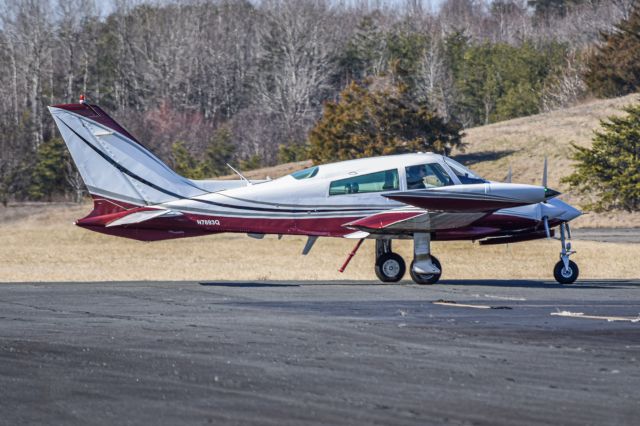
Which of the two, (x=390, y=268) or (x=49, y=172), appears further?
(x=49, y=172)

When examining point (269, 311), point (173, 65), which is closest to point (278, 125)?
point (173, 65)

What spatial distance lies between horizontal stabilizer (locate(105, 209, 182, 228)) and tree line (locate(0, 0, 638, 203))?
4746cm

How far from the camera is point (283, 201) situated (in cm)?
2175

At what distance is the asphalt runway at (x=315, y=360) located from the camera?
8.70m

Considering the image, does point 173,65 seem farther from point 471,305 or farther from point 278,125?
point 471,305

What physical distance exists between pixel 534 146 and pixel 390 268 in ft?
149

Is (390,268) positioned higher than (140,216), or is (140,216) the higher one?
(140,216)

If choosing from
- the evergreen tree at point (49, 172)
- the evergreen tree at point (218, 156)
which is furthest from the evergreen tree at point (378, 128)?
the evergreen tree at point (49, 172)

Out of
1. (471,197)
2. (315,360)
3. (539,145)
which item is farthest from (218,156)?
(315,360)

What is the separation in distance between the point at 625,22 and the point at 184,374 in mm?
72460

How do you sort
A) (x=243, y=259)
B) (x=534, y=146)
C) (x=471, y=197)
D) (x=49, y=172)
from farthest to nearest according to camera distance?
(x=49, y=172) → (x=534, y=146) → (x=243, y=259) → (x=471, y=197)

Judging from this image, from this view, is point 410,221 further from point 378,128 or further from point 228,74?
point 228,74

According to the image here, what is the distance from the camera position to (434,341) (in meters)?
12.6

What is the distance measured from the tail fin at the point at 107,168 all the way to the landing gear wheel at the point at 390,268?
3.88 meters
